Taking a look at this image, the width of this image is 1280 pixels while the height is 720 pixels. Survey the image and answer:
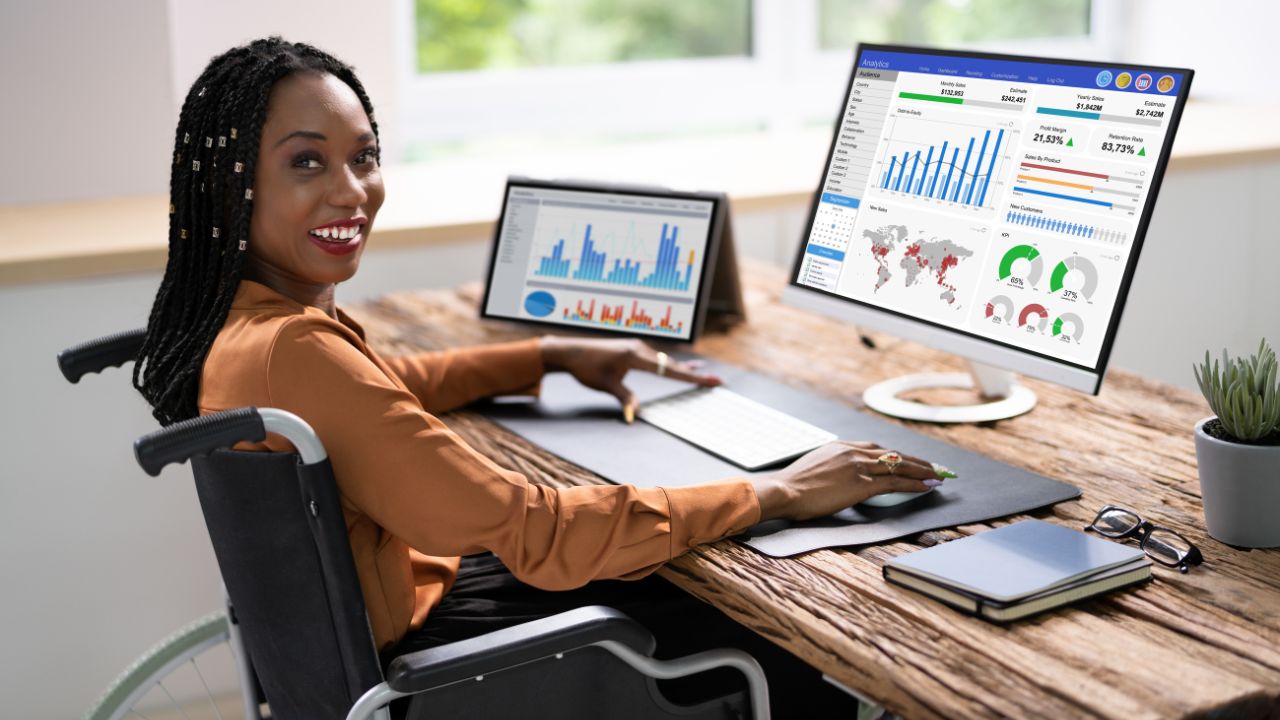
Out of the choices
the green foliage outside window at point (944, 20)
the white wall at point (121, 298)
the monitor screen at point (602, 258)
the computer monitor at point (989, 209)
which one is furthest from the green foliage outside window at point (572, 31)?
the computer monitor at point (989, 209)

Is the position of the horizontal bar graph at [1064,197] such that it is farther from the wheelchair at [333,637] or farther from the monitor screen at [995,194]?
the wheelchair at [333,637]

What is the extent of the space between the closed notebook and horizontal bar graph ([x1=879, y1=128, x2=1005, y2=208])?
0.51m

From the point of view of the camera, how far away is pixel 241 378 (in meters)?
1.21

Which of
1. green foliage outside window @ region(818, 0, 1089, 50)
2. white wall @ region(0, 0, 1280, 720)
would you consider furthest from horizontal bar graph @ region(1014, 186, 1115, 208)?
green foliage outside window @ region(818, 0, 1089, 50)

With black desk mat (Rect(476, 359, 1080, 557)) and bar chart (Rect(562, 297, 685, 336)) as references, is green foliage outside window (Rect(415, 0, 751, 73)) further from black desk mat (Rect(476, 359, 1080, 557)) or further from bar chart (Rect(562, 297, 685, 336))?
black desk mat (Rect(476, 359, 1080, 557))

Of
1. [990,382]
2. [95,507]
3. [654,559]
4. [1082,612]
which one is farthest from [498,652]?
[95,507]

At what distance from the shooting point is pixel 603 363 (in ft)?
6.07

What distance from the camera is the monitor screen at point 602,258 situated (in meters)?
2.01

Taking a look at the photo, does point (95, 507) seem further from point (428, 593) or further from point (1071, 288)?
point (1071, 288)

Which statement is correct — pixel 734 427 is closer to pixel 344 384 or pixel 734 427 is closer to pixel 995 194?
pixel 995 194

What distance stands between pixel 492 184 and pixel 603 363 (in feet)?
3.87

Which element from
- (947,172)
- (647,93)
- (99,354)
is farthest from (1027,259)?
(647,93)

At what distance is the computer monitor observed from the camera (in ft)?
4.77

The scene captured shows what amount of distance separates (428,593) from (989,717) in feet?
2.22
